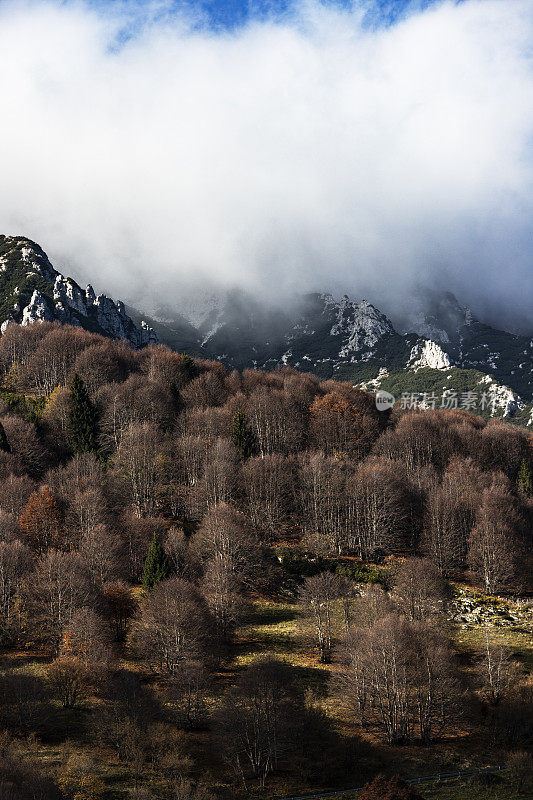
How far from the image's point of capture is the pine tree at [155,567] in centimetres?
6994

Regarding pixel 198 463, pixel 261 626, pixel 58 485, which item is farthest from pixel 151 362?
pixel 261 626

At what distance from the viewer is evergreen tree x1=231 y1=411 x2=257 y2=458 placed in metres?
117

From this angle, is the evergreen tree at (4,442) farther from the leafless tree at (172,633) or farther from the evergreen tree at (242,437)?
the leafless tree at (172,633)

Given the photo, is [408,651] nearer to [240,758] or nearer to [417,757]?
[417,757]

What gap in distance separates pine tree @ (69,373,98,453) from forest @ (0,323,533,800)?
0.64m

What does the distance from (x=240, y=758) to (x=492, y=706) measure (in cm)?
2761

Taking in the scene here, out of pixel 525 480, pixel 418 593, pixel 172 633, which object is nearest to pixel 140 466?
pixel 172 633

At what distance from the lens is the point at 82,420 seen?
4683 inches

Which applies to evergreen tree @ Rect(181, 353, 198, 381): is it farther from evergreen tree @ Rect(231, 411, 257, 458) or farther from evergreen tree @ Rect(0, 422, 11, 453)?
evergreen tree @ Rect(0, 422, 11, 453)


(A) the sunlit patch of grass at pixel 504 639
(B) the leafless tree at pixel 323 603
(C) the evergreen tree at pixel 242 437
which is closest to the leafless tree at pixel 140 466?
(C) the evergreen tree at pixel 242 437

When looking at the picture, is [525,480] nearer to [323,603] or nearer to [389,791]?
[323,603]

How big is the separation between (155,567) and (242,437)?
1983 inches

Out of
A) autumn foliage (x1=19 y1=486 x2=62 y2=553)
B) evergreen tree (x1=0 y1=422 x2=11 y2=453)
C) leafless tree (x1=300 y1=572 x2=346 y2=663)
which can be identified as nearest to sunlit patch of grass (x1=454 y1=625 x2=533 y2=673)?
leafless tree (x1=300 y1=572 x2=346 y2=663)

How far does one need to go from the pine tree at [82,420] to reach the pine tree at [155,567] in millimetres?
45702
